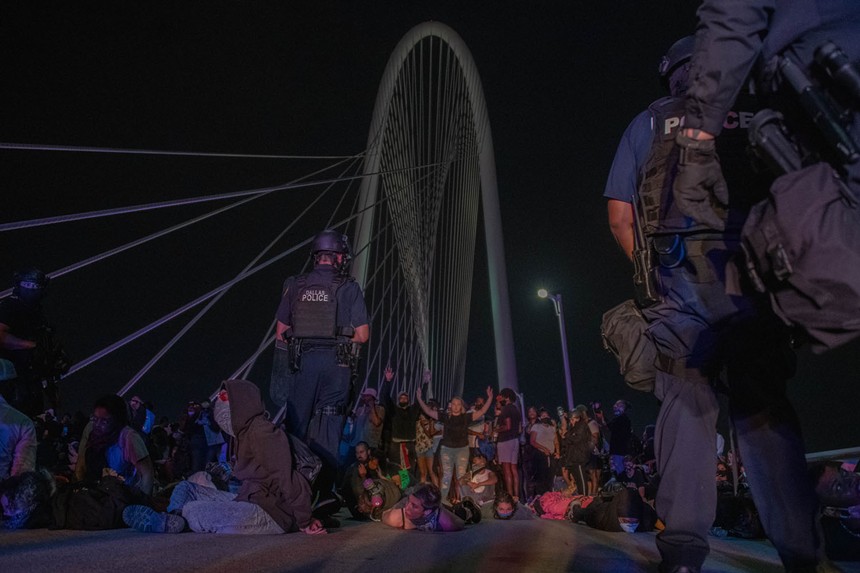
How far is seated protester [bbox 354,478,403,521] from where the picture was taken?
5.45m

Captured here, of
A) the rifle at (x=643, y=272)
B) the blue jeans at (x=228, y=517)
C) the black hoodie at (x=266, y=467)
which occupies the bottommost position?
the blue jeans at (x=228, y=517)

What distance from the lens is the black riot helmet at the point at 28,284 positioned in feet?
16.0

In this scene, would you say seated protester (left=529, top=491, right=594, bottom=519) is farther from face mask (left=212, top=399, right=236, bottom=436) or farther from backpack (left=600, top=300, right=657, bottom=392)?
backpack (left=600, top=300, right=657, bottom=392)

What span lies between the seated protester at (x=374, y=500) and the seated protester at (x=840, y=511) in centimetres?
314

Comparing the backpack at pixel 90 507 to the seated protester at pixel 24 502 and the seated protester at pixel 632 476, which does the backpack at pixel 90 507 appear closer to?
the seated protester at pixel 24 502

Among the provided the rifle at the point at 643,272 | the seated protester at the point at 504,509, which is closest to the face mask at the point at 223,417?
the seated protester at the point at 504,509

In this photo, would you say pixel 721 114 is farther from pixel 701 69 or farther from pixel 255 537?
pixel 255 537

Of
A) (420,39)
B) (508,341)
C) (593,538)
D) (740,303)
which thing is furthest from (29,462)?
(420,39)

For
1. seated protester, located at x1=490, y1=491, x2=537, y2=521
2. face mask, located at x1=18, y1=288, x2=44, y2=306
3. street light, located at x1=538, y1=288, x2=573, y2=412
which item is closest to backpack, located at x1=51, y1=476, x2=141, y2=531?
face mask, located at x1=18, y1=288, x2=44, y2=306

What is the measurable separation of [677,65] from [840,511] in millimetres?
2227

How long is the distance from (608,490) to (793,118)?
475cm

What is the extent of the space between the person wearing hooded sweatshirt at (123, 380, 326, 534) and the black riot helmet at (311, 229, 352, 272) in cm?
129

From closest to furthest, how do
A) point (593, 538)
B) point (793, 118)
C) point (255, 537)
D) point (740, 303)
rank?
1. point (793, 118)
2. point (740, 303)
3. point (255, 537)
4. point (593, 538)

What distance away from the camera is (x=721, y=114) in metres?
1.86
